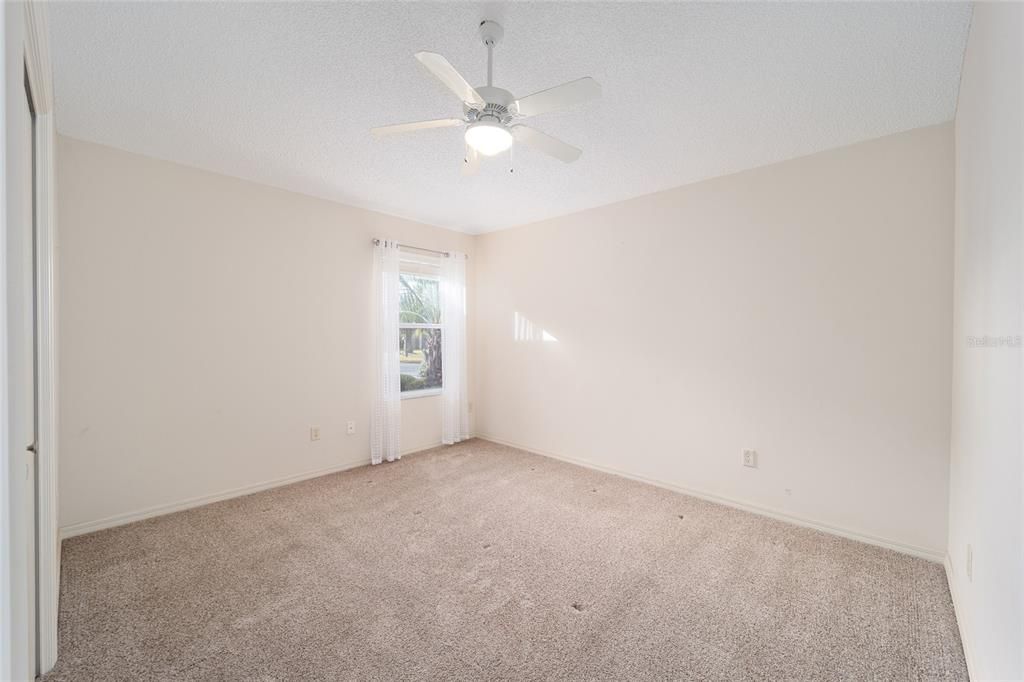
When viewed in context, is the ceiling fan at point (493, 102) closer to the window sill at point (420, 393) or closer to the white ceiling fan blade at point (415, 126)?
the white ceiling fan blade at point (415, 126)

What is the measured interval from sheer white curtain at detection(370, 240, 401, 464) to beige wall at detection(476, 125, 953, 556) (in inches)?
58.9

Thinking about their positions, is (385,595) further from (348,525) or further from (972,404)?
(972,404)

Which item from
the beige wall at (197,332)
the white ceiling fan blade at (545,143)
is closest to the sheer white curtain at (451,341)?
the beige wall at (197,332)

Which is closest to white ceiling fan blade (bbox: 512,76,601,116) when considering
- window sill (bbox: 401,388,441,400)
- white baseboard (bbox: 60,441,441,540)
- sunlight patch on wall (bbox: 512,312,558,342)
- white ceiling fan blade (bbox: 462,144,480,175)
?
white ceiling fan blade (bbox: 462,144,480,175)

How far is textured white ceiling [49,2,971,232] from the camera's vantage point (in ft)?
5.51

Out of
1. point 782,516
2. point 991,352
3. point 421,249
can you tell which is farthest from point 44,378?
point 782,516

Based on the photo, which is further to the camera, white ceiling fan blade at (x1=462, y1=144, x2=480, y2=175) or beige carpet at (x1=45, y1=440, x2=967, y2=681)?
white ceiling fan blade at (x1=462, y1=144, x2=480, y2=175)

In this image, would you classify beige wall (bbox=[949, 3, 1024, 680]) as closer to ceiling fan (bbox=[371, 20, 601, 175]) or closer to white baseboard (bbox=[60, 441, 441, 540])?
ceiling fan (bbox=[371, 20, 601, 175])

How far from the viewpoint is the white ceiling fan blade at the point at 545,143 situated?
2027 millimetres

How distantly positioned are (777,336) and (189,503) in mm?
4285

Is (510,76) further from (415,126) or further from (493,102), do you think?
(415,126)

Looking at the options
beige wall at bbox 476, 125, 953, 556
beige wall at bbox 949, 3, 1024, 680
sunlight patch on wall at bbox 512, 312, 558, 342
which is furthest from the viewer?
sunlight patch on wall at bbox 512, 312, 558, 342

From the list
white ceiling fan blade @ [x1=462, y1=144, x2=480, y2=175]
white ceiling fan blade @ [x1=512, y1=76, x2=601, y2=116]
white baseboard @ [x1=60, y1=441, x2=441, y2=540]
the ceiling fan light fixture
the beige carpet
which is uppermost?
white ceiling fan blade @ [x1=512, y1=76, x2=601, y2=116]

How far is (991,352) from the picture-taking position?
1500 mm
